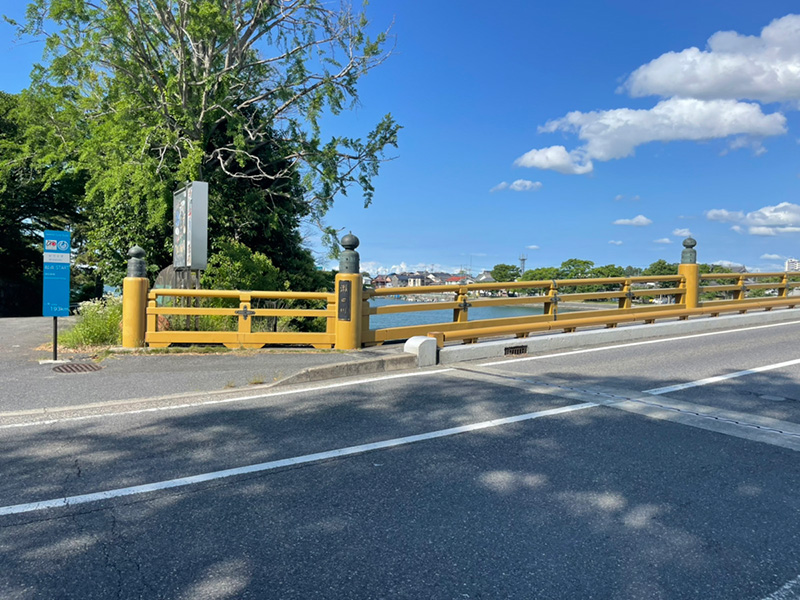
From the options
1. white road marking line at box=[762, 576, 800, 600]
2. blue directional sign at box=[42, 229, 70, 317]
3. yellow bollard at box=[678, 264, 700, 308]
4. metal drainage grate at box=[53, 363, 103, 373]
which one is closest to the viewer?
white road marking line at box=[762, 576, 800, 600]

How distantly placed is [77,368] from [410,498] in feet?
22.8

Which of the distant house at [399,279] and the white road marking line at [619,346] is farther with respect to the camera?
the distant house at [399,279]

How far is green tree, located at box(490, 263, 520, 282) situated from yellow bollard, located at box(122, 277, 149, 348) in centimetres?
751

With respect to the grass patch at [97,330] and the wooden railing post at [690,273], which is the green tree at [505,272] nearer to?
the wooden railing post at [690,273]

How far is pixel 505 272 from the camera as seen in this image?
1396 centimetres

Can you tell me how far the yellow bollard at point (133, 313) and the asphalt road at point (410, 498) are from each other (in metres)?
4.04

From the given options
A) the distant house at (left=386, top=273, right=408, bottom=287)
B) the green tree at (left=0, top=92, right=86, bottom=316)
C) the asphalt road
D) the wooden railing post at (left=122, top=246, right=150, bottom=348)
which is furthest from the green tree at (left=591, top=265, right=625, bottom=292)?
the green tree at (left=0, top=92, right=86, bottom=316)

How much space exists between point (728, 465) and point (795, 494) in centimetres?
58

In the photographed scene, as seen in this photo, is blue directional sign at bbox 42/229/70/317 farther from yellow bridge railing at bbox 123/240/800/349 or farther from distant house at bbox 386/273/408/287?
distant house at bbox 386/273/408/287

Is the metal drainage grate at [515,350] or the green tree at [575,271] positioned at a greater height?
the green tree at [575,271]

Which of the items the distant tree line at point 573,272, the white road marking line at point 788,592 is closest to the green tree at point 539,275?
the distant tree line at point 573,272

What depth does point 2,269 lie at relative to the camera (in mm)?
33344

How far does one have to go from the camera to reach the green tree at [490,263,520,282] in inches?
547

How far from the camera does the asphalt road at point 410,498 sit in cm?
309
